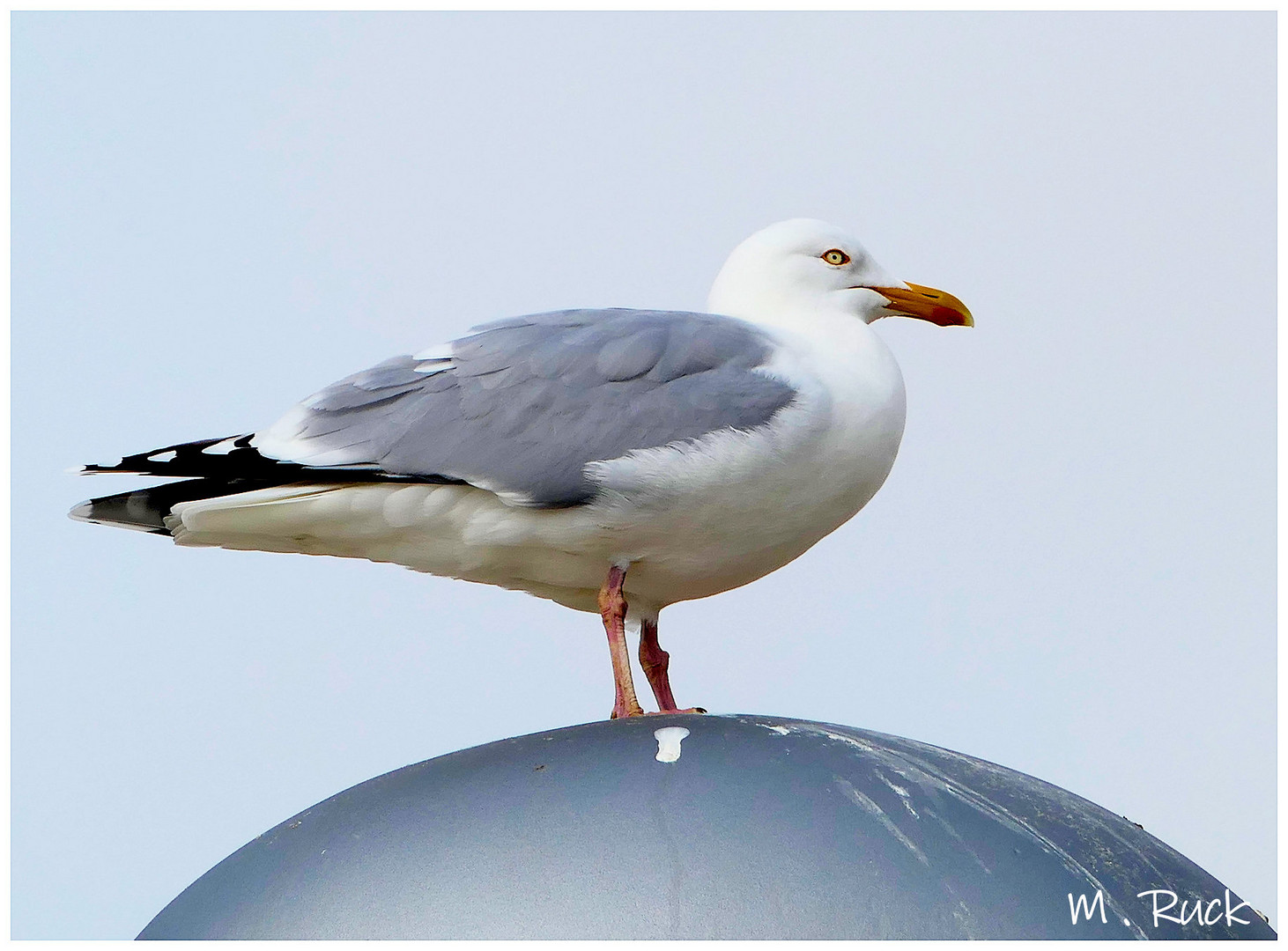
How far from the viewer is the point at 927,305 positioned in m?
6.40

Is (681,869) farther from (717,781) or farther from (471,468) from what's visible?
(471,468)

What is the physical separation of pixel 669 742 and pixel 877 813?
649 mm

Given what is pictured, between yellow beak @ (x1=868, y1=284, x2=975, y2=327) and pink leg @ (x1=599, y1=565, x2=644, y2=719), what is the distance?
1.64 meters

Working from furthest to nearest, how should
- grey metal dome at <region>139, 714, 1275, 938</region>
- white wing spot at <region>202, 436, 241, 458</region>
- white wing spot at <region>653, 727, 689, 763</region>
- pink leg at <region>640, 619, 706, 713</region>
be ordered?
1. pink leg at <region>640, 619, 706, 713</region>
2. white wing spot at <region>202, 436, 241, 458</region>
3. white wing spot at <region>653, 727, 689, 763</region>
4. grey metal dome at <region>139, 714, 1275, 938</region>

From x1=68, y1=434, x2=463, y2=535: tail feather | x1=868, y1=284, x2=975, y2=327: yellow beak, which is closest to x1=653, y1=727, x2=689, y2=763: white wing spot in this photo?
x1=68, y1=434, x2=463, y2=535: tail feather

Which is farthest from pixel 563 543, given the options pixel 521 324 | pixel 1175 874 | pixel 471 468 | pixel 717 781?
pixel 1175 874

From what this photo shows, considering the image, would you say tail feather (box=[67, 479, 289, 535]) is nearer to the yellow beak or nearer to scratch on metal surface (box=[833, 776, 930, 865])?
scratch on metal surface (box=[833, 776, 930, 865])

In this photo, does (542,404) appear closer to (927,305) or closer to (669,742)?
(669,742)

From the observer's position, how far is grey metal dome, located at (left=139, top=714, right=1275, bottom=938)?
13.2 feet

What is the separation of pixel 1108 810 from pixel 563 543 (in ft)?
6.02

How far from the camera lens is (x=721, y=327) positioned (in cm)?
557

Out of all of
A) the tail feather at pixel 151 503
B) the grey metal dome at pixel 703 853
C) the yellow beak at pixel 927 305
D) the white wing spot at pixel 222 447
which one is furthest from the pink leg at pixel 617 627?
the yellow beak at pixel 927 305

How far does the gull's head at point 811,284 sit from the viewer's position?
242 inches

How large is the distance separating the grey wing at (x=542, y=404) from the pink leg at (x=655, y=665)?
0.94 metres
